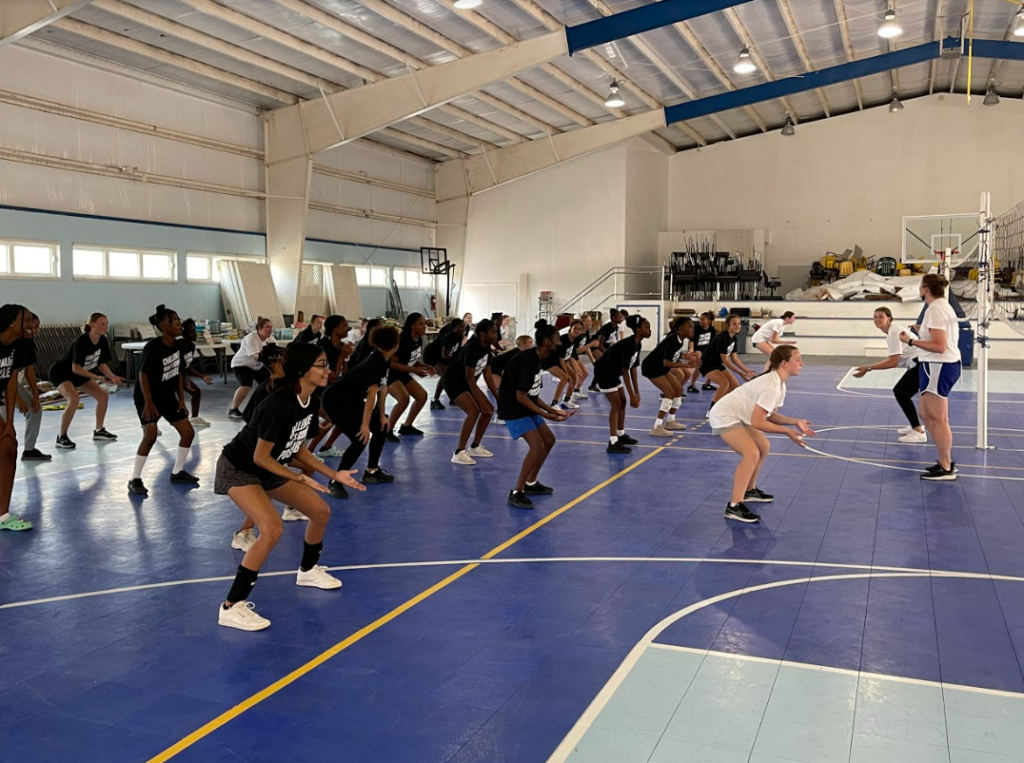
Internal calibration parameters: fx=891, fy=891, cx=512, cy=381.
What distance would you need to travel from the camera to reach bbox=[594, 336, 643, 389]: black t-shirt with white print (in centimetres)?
1091

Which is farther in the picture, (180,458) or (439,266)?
(439,266)

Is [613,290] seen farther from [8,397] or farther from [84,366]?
[8,397]

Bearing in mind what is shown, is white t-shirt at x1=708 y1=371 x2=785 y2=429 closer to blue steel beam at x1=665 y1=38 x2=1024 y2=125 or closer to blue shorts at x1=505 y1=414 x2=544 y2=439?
blue shorts at x1=505 y1=414 x2=544 y2=439

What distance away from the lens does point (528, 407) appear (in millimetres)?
7984

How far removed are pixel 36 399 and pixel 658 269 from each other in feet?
→ 89.7

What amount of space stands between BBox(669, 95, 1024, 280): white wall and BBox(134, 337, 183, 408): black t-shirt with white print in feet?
90.3

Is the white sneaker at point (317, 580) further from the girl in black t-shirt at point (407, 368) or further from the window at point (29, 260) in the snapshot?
the window at point (29, 260)

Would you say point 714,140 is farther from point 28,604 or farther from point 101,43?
point 28,604

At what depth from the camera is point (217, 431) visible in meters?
12.7

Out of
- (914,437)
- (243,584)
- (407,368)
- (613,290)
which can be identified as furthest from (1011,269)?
(243,584)

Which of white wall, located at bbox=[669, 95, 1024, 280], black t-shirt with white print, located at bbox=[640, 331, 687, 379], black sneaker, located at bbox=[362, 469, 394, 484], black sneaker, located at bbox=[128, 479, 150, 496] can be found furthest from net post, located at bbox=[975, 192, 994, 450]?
white wall, located at bbox=[669, 95, 1024, 280]

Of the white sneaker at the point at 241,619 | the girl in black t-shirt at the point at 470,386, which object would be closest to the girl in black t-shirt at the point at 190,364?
the girl in black t-shirt at the point at 470,386

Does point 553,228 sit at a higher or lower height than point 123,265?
higher

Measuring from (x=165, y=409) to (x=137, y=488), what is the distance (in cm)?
81
